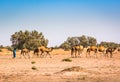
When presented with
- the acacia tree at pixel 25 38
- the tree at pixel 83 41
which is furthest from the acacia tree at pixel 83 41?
the acacia tree at pixel 25 38

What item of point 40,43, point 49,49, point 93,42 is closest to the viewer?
point 49,49

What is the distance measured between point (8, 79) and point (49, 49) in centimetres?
3298

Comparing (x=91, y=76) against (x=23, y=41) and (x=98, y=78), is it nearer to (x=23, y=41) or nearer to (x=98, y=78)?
(x=98, y=78)

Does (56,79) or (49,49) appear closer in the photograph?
(56,79)

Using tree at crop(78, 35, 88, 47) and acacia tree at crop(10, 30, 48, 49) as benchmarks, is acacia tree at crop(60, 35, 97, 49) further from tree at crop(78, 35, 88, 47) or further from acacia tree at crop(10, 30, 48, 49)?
acacia tree at crop(10, 30, 48, 49)

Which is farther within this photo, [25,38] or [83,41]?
[83,41]

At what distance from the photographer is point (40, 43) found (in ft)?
318

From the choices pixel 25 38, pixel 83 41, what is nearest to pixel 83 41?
pixel 83 41

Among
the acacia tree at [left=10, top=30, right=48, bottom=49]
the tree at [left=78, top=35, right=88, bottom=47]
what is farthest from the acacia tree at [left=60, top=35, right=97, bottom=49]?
the acacia tree at [left=10, top=30, right=48, bottom=49]

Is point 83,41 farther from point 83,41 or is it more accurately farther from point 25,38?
point 25,38

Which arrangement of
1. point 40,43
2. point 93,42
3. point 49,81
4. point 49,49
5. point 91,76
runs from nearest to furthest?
1. point 49,81
2. point 91,76
3. point 49,49
4. point 40,43
5. point 93,42

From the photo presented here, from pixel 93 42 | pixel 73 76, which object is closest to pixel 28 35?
pixel 93 42

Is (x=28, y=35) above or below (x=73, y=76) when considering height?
above

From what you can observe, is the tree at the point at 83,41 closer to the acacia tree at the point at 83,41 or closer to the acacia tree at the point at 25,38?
the acacia tree at the point at 83,41
